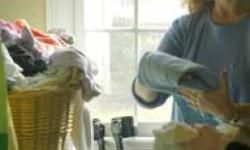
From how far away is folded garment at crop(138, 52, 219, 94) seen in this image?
1.17 metres

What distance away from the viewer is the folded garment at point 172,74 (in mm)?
1173

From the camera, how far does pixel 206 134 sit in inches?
45.7

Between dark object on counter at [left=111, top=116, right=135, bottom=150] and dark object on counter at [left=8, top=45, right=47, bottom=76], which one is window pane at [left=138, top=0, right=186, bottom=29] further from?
dark object on counter at [left=8, top=45, right=47, bottom=76]

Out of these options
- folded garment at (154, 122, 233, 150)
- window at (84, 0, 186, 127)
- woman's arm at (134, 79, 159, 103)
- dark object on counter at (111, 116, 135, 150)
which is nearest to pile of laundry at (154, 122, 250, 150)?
folded garment at (154, 122, 233, 150)

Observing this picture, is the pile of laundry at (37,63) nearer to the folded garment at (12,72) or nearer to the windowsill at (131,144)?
the folded garment at (12,72)

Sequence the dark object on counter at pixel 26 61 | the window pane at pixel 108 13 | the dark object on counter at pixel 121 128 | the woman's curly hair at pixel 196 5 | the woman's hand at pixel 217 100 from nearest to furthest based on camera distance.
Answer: the woman's hand at pixel 217 100
the dark object on counter at pixel 26 61
the woman's curly hair at pixel 196 5
the dark object on counter at pixel 121 128
the window pane at pixel 108 13

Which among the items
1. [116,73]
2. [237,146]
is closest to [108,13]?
[116,73]

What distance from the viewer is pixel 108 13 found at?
1.98m

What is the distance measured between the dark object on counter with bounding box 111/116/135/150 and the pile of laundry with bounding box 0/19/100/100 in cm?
47

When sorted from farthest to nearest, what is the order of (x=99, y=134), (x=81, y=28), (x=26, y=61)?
(x=81, y=28) → (x=99, y=134) → (x=26, y=61)

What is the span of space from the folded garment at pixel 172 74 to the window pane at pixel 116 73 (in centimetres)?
64

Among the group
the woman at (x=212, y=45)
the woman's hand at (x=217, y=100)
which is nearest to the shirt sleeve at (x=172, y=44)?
the woman at (x=212, y=45)

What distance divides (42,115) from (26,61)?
0.51 ft

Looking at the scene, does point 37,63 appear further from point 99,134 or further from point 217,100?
point 99,134
